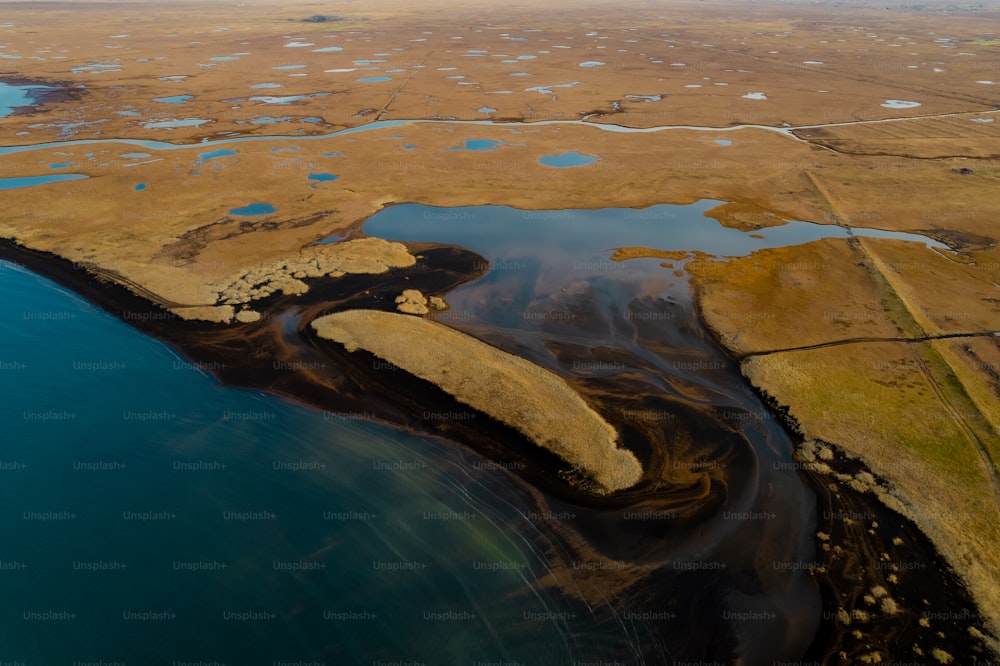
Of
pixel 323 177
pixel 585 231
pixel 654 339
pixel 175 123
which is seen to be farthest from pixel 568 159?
pixel 175 123

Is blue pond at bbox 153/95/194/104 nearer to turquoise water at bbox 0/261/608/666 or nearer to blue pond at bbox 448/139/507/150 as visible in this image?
blue pond at bbox 448/139/507/150

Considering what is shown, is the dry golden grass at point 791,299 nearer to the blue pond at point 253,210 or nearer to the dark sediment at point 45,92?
the blue pond at point 253,210

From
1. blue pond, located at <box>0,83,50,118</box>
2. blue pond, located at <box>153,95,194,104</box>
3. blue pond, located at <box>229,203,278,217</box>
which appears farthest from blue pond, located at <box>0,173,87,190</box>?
blue pond, located at <box>153,95,194,104</box>

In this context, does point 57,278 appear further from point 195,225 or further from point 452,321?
point 452,321

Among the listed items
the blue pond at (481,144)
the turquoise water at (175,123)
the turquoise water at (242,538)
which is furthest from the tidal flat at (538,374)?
the turquoise water at (175,123)

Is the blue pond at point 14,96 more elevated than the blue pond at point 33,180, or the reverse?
the blue pond at point 14,96

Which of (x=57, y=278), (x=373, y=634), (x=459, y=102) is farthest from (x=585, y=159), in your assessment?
(x=373, y=634)
